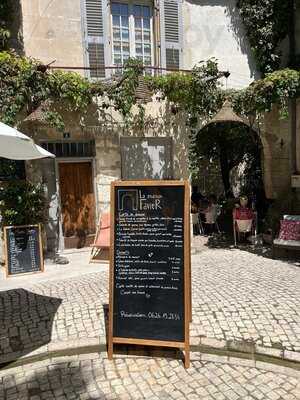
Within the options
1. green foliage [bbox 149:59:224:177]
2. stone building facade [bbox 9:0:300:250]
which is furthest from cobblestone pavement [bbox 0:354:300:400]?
green foliage [bbox 149:59:224:177]

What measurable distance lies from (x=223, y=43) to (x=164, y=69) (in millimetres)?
2088

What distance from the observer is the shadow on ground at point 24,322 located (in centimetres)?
452

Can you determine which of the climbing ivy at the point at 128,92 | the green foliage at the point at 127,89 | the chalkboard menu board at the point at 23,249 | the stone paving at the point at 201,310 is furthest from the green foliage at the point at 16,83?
the stone paving at the point at 201,310

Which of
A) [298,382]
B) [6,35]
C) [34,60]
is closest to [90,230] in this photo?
[34,60]

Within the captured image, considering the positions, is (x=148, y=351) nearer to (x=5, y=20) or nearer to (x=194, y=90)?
(x=194, y=90)

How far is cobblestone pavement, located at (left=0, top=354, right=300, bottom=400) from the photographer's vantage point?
367 cm

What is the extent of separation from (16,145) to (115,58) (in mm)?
5612

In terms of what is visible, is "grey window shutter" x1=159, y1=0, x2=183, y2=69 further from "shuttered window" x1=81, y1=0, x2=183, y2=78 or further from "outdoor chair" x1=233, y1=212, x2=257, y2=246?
"outdoor chair" x1=233, y1=212, x2=257, y2=246

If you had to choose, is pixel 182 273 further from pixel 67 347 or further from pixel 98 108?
pixel 98 108

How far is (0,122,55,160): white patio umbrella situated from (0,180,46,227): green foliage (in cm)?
356

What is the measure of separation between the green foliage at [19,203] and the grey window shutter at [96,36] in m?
2.87

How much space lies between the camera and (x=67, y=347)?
4492 millimetres

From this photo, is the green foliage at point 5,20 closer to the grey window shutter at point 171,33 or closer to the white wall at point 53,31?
the white wall at point 53,31

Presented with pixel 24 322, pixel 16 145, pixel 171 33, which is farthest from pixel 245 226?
pixel 16 145
